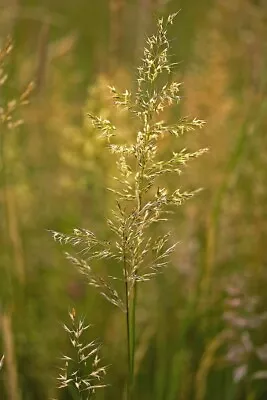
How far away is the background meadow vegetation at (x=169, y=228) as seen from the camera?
4.51ft

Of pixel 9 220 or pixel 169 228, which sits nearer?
pixel 9 220

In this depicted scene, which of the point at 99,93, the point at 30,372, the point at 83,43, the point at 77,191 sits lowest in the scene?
the point at 30,372

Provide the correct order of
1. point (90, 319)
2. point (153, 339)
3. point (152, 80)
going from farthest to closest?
point (153, 339), point (90, 319), point (152, 80)

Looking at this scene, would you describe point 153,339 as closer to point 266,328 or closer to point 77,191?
point 266,328

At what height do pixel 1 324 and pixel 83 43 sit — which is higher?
pixel 83 43

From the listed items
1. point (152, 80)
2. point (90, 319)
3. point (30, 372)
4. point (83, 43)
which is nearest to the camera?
point (152, 80)

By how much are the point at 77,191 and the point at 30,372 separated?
30.8 inches

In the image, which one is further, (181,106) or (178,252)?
(181,106)

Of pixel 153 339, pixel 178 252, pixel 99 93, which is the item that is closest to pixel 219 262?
pixel 178 252

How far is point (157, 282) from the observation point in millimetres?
1699

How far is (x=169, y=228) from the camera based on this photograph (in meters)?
1.80

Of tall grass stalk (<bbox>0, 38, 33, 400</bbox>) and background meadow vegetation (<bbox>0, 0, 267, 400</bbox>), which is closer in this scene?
tall grass stalk (<bbox>0, 38, 33, 400</bbox>)

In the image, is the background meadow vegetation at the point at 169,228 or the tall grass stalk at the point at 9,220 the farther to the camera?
the background meadow vegetation at the point at 169,228

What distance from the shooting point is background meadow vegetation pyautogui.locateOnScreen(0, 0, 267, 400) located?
4.51ft
